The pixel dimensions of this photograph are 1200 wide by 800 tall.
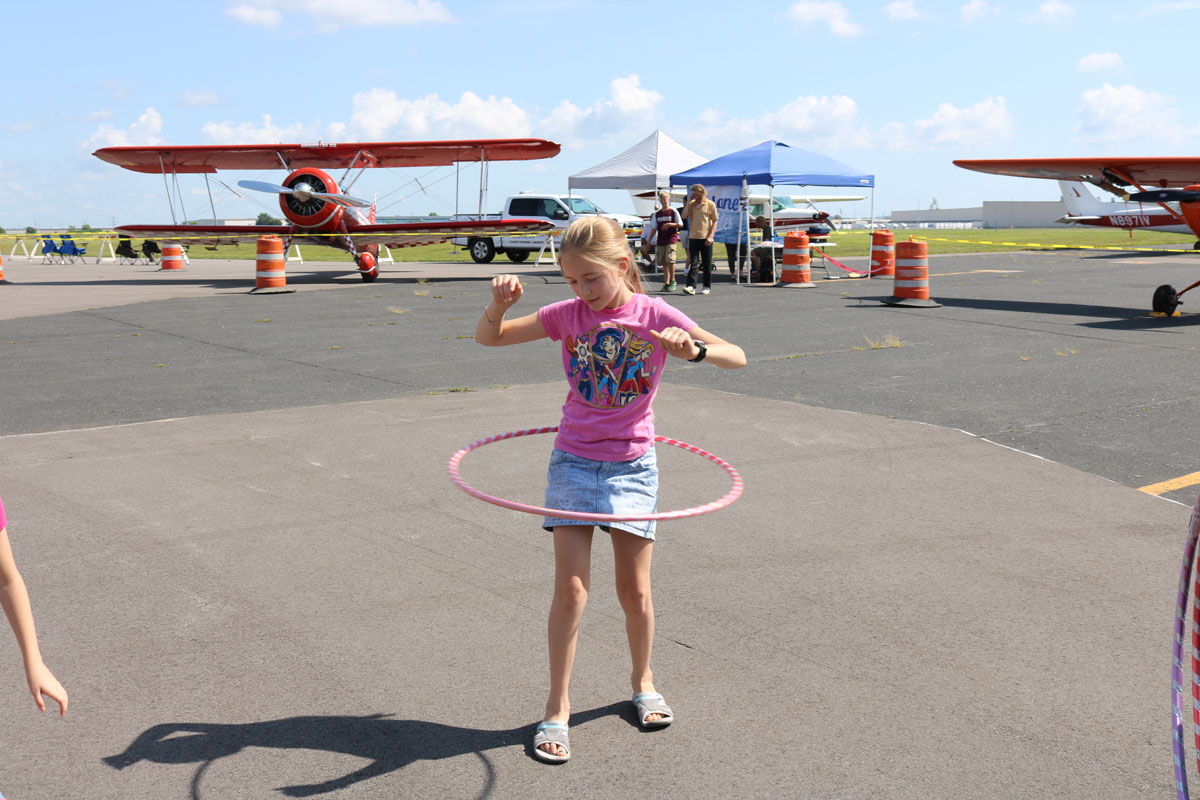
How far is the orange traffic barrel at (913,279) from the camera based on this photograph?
18609mm

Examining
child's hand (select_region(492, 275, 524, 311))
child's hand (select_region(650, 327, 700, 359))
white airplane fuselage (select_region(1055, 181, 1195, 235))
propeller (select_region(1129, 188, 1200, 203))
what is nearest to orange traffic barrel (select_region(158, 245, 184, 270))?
propeller (select_region(1129, 188, 1200, 203))

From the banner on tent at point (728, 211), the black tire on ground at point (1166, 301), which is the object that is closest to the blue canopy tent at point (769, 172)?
the banner on tent at point (728, 211)

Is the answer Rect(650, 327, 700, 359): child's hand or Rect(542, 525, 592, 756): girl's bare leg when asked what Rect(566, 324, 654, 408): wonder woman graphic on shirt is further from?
Rect(542, 525, 592, 756): girl's bare leg

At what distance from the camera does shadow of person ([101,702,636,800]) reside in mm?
3342

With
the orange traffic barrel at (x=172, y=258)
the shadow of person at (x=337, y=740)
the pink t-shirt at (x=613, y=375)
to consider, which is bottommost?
the shadow of person at (x=337, y=740)

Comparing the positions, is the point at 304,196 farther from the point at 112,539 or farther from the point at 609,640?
the point at 609,640

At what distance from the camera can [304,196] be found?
28609mm

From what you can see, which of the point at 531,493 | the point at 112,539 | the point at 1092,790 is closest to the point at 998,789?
the point at 1092,790

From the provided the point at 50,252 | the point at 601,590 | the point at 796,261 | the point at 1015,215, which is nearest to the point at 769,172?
the point at 796,261

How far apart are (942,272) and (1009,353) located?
54.4 ft

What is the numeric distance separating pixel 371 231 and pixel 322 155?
3.45 m

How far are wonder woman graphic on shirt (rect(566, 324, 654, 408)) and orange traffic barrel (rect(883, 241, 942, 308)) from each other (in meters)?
15.9

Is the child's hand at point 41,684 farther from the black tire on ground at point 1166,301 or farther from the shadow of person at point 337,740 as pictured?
the black tire on ground at point 1166,301

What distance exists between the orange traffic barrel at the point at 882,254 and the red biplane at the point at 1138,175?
6668 millimetres
